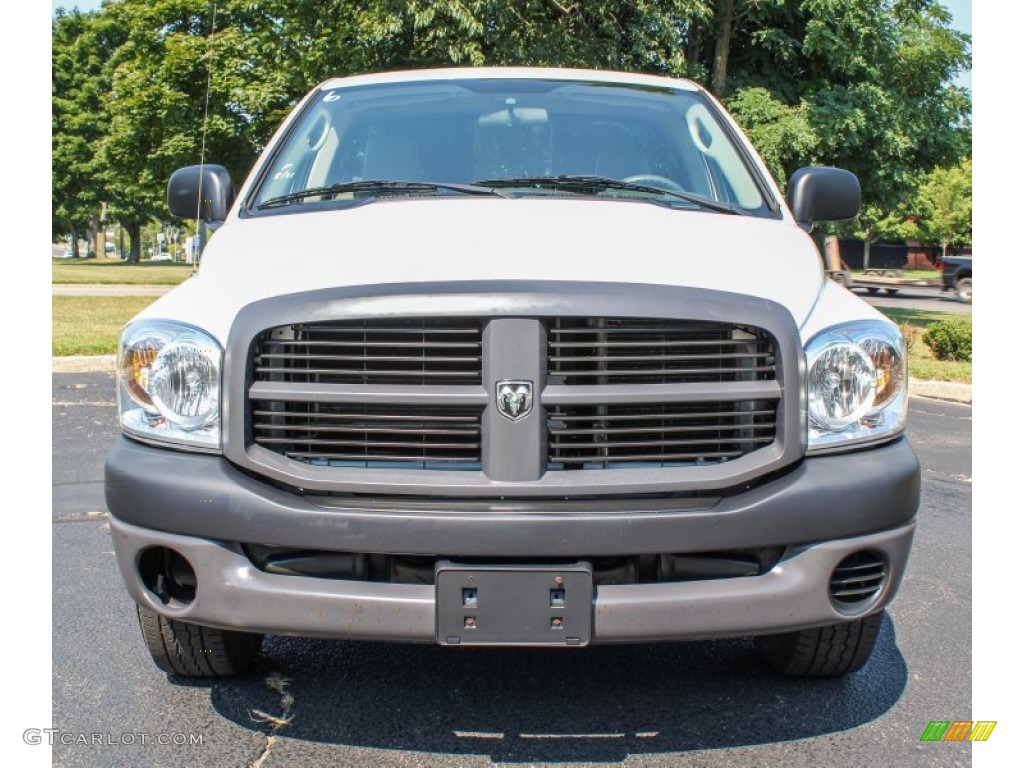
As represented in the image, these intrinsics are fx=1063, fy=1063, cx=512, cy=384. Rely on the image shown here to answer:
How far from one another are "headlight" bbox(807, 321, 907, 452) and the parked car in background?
106ft

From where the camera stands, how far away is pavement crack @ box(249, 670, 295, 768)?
9.55 feet

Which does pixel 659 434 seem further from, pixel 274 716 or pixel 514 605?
pixel 274 716

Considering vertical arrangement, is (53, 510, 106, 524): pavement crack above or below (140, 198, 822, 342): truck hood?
below

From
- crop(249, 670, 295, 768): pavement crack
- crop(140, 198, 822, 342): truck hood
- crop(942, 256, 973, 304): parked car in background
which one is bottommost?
crop(942, 256, 973, 304): parked car in background

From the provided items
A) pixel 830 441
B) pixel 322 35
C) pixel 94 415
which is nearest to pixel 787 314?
pixel 830 441

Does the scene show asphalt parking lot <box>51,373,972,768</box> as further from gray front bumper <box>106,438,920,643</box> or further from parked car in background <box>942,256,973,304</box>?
parked car in background <box>942,256,973,304</box>

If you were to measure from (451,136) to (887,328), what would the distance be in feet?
6.09

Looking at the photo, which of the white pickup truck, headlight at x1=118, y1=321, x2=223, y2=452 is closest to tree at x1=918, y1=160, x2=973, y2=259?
→ the white pickup truck

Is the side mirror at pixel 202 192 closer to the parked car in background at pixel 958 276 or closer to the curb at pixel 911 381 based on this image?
the curb at pixel 911 381

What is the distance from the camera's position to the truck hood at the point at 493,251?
9.21 feet

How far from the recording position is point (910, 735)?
3.10 metres

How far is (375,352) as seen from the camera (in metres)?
2.74

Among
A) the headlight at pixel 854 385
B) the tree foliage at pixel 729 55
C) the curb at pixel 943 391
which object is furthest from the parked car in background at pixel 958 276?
the headlight at pixel 854 385

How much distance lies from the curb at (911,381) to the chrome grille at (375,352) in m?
9.68
